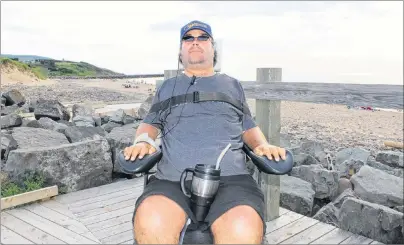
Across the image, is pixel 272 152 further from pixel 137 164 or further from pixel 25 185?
pixel 25 185

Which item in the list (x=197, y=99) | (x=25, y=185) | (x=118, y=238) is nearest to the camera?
(x=197, y=99)

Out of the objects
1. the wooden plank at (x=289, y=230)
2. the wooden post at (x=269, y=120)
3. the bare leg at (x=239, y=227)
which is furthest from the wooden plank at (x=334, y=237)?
the bare leg at (x=239, y=227)

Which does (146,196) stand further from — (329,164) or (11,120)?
(11,120)

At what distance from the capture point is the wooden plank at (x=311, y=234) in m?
2.94

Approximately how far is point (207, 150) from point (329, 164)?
343cm

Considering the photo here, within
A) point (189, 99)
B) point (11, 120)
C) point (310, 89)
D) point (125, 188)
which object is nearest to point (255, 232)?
point (189, 99)

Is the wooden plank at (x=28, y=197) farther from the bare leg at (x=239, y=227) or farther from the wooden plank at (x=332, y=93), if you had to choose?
the bare leg at (x=239, y=227)

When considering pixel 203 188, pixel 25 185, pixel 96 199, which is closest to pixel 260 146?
pixel 203 188

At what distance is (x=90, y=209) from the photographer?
346cm

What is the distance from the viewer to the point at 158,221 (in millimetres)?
1870

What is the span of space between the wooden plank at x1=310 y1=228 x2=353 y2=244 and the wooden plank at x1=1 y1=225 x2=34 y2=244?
6.80ft

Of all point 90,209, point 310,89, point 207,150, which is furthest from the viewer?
point 90,209

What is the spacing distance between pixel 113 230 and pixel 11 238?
71 centimetres

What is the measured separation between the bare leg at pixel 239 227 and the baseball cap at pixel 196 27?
1341 mm
